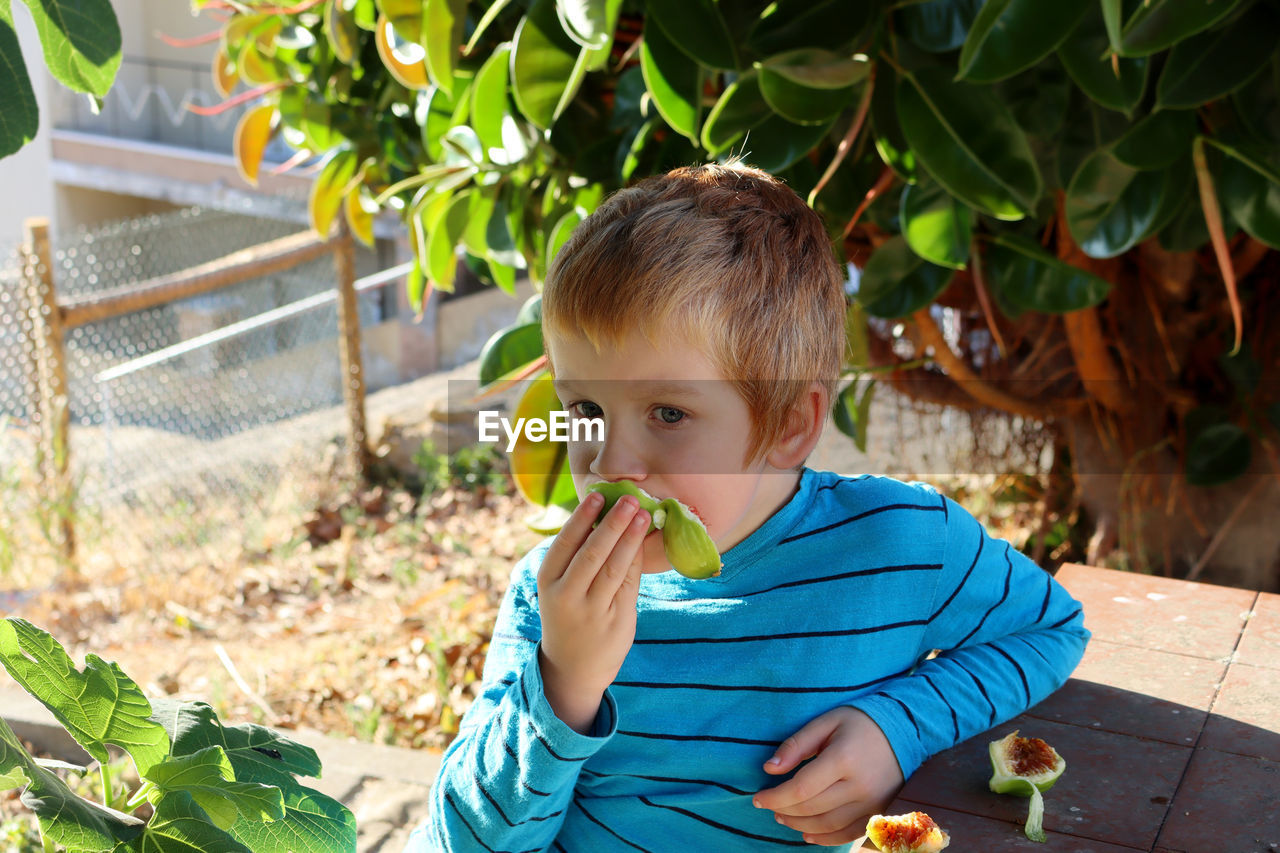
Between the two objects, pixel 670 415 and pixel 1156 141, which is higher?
pixel 1156 141

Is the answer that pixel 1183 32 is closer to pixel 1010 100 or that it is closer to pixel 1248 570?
pixel 1010 100

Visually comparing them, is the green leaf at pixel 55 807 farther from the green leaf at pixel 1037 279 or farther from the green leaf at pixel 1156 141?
the green leaf at pixel 1037 279

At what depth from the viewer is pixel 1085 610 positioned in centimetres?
159

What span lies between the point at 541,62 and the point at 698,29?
0.32m

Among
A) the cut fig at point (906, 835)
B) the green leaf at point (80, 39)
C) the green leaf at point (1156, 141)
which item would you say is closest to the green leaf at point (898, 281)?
the green leaf at point (1156, 141)


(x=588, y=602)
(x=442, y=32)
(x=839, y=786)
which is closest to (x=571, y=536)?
(x=588, y=602)

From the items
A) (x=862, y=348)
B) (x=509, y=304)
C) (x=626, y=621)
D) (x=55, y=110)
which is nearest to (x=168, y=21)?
(x=55, y=110)

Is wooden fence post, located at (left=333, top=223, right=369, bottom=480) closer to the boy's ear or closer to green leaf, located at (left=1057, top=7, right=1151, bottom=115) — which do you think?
green leaf, located at (left=1057, top=7, right=1151, bottom=115)

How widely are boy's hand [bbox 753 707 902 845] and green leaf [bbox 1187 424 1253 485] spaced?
174cm

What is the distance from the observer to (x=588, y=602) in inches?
43.6

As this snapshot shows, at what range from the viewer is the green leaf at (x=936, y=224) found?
1.83 meters

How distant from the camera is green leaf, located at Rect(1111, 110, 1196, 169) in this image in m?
1.79

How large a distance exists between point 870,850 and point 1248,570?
220 centimetres

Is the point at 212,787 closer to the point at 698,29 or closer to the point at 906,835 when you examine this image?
the point at 906,835
